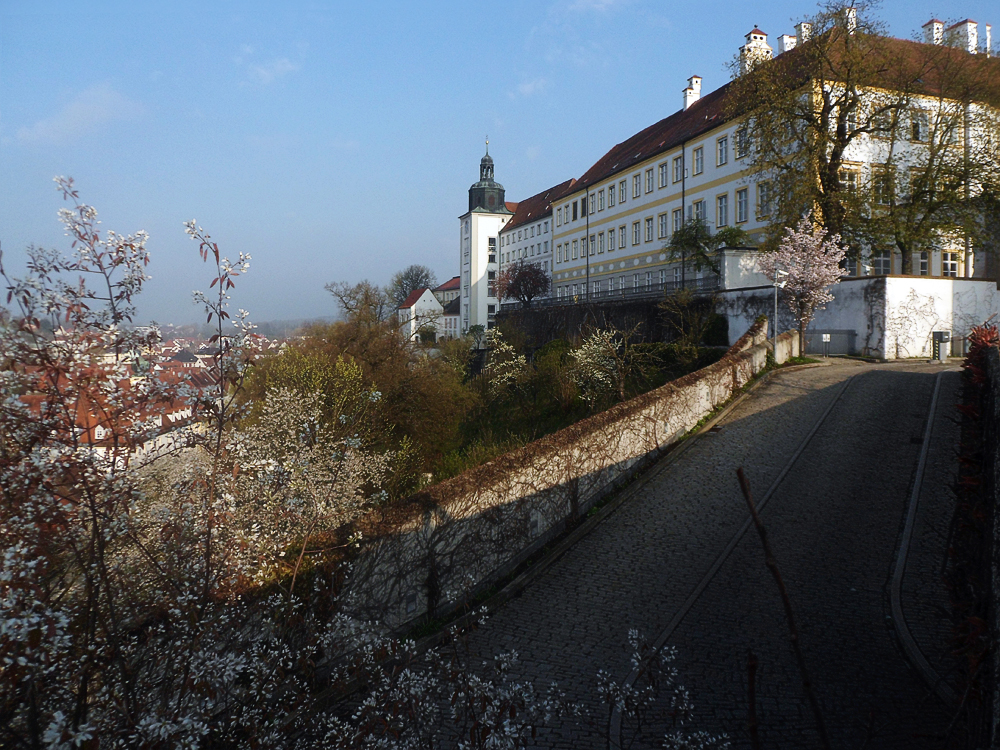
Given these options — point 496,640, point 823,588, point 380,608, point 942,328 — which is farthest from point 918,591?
point 942,328

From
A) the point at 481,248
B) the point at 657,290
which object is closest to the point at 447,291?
the point at 481,248

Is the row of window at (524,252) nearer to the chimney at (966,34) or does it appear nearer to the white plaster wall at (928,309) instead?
the chimney at (966,34)

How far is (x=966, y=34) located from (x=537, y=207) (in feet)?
168

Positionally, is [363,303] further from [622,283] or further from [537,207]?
[537,207]

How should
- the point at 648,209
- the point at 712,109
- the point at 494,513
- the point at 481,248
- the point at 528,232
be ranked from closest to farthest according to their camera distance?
the point at 494,513 < the point at 712,109 < the point at 648,209 < the point at 528,232 < the point at 481,248

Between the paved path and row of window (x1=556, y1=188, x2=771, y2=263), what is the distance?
2126 cm

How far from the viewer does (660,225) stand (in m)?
49.6

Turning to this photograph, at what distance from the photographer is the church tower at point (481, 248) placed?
97.6 m

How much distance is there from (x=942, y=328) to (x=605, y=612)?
24807mm

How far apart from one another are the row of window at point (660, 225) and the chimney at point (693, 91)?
10479 millimetres

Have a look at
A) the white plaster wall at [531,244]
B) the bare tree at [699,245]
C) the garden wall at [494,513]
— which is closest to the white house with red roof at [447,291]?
the white plaster wall at [531,244]

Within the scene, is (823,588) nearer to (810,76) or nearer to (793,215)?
(793,215)

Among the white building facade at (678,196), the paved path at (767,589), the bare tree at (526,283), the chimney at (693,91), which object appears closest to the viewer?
the paved path at (767,589)

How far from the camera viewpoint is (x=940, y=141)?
104 feet
